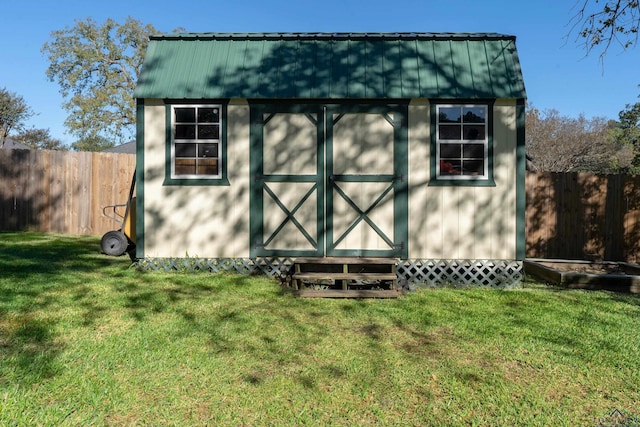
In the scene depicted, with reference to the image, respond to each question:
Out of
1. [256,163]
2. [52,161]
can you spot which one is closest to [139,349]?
[256,163]

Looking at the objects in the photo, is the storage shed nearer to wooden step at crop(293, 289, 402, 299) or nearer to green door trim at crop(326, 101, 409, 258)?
green door trim at crop(326, 101, 409, 258)

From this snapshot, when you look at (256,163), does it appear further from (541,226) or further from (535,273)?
(541,226)

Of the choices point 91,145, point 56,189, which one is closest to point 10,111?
point 91,145

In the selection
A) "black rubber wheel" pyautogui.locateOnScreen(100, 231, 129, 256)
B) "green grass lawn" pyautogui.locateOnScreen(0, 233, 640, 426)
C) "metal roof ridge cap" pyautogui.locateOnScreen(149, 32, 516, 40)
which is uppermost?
"metal roof ridge cap" pyautogui.locateOnScreen(149, 32, 516, 40)

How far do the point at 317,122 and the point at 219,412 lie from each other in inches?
206

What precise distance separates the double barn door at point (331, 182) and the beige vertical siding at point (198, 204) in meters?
0.24

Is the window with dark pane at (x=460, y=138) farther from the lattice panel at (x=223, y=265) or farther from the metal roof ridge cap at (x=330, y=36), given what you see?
the lattice panel at (x=223, y=265)

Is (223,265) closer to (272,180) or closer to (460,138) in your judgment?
(272,180)

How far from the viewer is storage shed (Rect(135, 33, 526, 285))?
686 cm

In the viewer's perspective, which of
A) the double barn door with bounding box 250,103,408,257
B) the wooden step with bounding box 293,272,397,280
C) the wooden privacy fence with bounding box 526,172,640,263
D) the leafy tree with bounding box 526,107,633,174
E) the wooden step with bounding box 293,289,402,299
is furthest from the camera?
the leafy tree with bounding box 526,107,633,174

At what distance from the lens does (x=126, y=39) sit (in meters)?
30.3

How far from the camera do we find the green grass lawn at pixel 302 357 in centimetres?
276

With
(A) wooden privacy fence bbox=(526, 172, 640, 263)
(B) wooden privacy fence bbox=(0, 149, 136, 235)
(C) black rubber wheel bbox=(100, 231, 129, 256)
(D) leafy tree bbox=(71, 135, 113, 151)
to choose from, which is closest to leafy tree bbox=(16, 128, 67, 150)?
(D) leafy tree bbox=(71, 135, 113, 151)

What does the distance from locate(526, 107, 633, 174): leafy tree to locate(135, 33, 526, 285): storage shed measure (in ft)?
81.2
